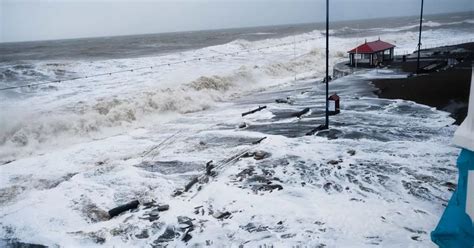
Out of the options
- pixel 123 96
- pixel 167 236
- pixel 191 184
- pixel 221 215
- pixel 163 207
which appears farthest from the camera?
pixel 123 96

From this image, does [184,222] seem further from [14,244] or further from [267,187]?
[14,244]

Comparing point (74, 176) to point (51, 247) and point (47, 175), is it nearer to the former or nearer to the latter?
point (47, 175)

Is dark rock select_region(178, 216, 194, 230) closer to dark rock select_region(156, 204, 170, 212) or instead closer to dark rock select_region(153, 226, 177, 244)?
dark rock select_region(153, 226, 177, 244)

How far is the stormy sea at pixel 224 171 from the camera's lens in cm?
757

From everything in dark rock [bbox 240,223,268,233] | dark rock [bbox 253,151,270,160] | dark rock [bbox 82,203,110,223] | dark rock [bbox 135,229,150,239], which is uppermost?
dark rock [bbox 240,223,268,233]

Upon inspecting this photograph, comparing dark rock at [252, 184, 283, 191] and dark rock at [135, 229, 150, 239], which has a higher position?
dark rock at [135, 229, 150, 239]

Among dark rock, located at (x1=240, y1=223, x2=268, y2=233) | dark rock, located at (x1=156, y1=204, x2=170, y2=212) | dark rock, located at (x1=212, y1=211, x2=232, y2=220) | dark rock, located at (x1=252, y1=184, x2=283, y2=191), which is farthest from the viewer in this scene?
dark rock, located at (x1=252, y1=184, x2=283, y2=191)

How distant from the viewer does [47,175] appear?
38.1ft

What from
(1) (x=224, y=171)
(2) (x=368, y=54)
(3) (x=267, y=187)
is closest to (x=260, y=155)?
(1) (x=224, y=171)

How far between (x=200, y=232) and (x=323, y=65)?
110 ft

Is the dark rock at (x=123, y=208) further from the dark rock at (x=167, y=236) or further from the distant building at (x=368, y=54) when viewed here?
the distant building at (x=368, y=54)

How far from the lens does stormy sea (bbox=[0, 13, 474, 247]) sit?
7570 mm

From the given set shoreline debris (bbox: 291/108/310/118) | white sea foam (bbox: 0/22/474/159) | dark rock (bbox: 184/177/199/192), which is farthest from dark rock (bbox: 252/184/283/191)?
white sea foam (bbox: 0/22/474/159)

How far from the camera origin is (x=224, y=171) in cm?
1074
